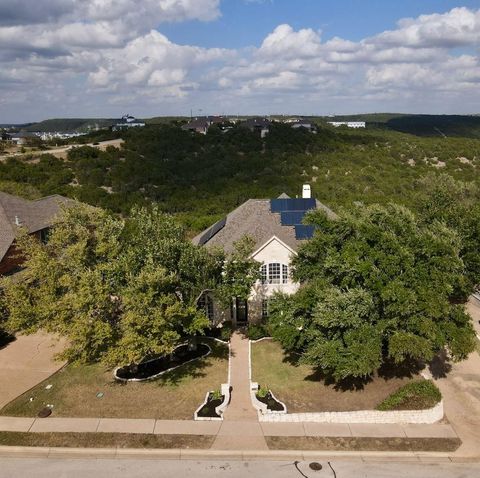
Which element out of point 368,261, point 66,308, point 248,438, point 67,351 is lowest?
point 248,438

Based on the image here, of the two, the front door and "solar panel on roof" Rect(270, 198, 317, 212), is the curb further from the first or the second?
"solar panel on roof" Rect(270, 198, 317, 212)

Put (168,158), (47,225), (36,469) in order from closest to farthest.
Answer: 1. (36,469)
2. (47,225)
3. (168,158)

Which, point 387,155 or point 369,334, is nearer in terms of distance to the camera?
point 369,334

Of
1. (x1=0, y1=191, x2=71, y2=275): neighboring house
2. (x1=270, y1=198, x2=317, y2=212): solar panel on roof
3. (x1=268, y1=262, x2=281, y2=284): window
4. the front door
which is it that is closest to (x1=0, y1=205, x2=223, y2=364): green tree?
(x1=268, y1=262, x2=281, y2=284): window

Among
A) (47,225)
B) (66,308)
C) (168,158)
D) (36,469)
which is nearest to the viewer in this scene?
(36,469)

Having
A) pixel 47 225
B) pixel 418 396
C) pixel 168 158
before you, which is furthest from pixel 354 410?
pixel 168 158

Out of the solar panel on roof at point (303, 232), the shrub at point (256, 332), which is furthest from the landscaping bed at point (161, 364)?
the solar panel on roof at point (303, 232)

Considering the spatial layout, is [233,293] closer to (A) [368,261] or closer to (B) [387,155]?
(A) [368,261]

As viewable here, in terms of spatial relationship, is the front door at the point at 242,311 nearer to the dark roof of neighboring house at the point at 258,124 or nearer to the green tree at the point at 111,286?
the green tree at the point at 111,286
